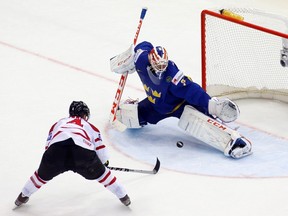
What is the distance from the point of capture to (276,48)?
4.74 metres

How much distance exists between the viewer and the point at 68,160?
3383 mm

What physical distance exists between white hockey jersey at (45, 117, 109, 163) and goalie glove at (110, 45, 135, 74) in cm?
86

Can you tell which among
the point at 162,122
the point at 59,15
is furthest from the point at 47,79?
the point at 59,15

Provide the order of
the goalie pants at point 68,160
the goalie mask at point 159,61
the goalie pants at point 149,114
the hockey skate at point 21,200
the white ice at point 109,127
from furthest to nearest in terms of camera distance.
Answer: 1. the goalie pants at point 149,114
2. the goalie mask at point 159,61
3. the white ice at point 109,127
4. the hockey skate at point 21,200
5. the goalie pants at point 68,160

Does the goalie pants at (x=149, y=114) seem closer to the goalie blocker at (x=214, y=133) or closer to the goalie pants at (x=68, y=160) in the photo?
the goalie blocker at (x=214, y=133)

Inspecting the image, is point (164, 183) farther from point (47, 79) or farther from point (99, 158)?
point (47, 79)

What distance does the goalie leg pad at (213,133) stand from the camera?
401 cm

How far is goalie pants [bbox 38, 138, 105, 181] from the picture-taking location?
11.0 ft

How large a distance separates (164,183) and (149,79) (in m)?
0.63

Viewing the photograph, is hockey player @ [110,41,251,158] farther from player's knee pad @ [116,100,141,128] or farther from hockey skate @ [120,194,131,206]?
hockey skate @ [120,194,131,206]

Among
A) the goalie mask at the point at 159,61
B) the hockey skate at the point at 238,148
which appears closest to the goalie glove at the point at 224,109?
the hockey skate at the point at 238,148

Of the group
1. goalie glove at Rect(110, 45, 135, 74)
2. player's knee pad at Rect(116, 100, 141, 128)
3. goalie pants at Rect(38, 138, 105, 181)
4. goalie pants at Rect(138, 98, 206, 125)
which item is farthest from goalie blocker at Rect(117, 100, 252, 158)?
goalie pants at Rect(38, 138, 105, 181)

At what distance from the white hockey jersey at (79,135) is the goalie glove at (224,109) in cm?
82

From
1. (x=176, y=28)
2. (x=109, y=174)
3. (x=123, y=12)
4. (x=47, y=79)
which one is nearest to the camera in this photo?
(x=109, y=174)
